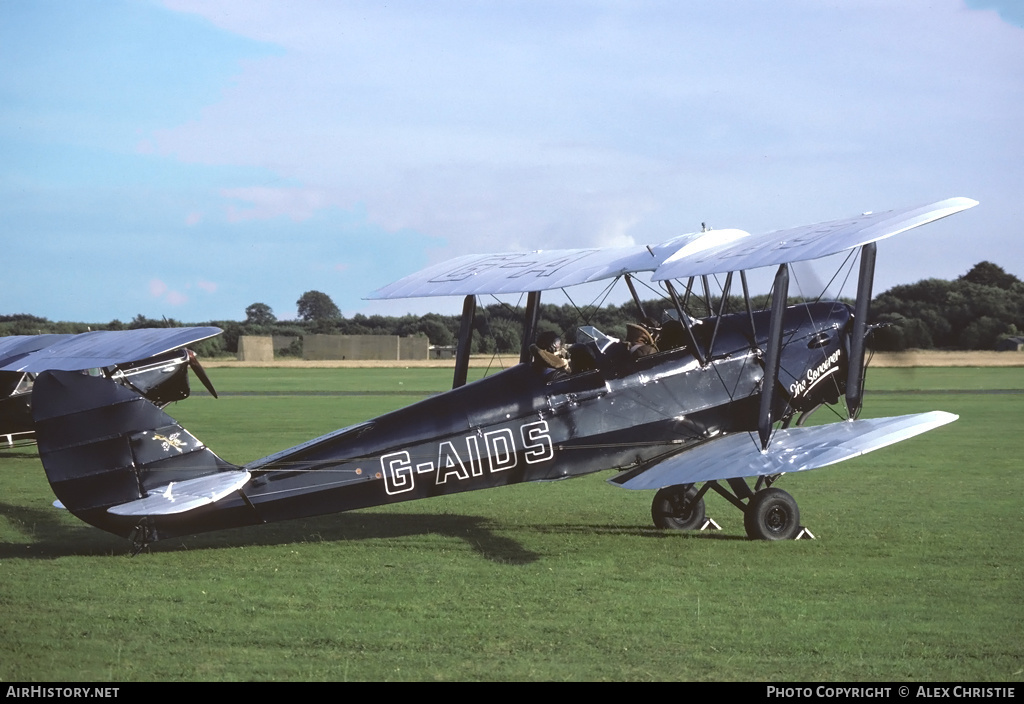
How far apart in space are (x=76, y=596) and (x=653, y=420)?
17.7 ft

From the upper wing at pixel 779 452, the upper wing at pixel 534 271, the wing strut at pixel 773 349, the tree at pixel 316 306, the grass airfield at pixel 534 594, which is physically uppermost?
the tree at pixel 316 306

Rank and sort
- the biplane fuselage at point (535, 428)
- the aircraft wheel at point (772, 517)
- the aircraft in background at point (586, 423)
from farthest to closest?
the aircraft wheel at point (772, 517) → the biplane fuselage at point (535, 428) → the aircraft in background at point (586, 423)

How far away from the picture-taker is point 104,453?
838 centimetres

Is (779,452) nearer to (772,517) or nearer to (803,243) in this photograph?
(772,517)

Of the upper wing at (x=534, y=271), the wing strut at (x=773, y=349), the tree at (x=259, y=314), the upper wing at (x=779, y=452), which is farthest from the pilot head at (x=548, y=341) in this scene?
the tree at (x=259, y=314)

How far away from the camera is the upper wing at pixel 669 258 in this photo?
8.66 m

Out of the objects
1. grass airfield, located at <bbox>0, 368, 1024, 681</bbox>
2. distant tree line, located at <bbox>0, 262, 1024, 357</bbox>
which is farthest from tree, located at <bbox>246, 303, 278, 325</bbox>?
grass airfield, located at <bbox>0, 368, 1024, 681</bbox>

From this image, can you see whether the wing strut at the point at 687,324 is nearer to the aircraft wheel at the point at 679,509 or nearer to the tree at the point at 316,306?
the aircraft wheel at the point at 679,509

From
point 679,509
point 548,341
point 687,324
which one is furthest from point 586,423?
point 679,509

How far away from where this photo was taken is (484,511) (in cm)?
1221

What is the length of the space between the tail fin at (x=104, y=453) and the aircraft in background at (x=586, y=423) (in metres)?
0.01

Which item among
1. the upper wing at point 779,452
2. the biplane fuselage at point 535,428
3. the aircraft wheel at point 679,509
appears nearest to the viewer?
the biplane fuselage at point 535,428
